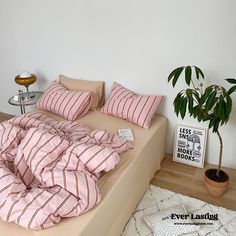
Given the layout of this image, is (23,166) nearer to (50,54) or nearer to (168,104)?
(168,104)

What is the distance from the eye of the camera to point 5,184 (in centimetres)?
126

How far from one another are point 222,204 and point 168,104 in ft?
3.23

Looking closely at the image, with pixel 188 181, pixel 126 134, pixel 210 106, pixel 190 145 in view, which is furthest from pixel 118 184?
pixel 190 145

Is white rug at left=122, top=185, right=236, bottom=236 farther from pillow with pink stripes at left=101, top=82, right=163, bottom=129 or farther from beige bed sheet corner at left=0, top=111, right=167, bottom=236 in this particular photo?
pillow with pink stripes at left=101, top=82, right=163, bottom=129

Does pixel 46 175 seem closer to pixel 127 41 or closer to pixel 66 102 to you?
pixel 66 102

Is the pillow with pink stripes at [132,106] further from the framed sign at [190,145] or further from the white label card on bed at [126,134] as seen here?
the framed sign at [190,145]

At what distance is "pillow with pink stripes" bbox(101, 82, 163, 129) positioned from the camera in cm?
219

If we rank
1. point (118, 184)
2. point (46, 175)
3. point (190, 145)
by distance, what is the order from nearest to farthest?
point (46, 175) → point (118, 184) → point (190, 145)

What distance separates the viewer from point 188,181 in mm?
2186

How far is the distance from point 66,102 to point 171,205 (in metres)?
1.34

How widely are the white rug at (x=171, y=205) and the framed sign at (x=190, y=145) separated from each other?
0.47m

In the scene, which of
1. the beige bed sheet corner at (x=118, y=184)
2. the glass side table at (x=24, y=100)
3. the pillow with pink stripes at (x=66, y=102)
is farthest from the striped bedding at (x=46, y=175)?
the glass side table at (x=24, y=100)

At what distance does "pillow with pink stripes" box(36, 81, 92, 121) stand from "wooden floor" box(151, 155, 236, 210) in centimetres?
95

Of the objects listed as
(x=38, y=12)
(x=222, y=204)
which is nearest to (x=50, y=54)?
(x=38, y=12)
